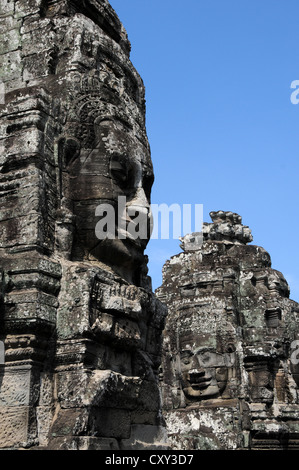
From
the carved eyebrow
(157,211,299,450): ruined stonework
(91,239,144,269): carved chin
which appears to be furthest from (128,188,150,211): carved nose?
the carved eyebrow

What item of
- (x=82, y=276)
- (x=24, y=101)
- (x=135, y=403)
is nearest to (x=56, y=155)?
(x=24, y=101)

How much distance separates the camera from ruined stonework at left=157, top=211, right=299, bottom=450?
10578mm

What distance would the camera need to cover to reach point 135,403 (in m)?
4.83

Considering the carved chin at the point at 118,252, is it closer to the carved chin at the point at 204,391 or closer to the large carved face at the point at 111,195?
the large carved face at the point at 111,195

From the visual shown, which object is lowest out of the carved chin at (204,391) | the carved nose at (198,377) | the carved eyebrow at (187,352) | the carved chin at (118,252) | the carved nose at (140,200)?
the carved chin at (204,391)

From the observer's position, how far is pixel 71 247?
16.1ft

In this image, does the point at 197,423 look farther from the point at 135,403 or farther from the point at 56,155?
the point at 56,155

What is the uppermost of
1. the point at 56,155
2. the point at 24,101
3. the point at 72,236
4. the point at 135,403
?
the point at 24,101

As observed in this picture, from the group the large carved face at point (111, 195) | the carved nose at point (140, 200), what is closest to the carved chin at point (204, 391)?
the large carved face at point (111, 195)

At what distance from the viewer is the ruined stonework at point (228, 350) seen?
10.6 metres

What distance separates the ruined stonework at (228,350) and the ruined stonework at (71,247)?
18.0 ft

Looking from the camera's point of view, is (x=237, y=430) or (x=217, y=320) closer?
(x=237, y=430)
